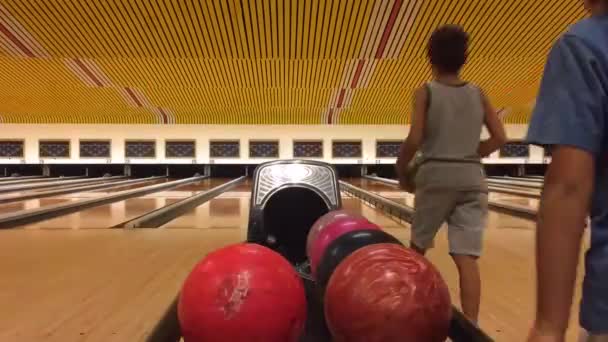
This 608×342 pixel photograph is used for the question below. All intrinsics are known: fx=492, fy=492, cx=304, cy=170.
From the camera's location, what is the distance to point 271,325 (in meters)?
1.08

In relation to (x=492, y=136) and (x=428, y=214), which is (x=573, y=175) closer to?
(x=428, y=214)

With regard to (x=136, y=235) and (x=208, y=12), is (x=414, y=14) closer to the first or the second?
(x=208, y=12)

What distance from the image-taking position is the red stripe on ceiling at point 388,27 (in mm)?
4254

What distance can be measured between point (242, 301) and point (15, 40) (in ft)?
16.6

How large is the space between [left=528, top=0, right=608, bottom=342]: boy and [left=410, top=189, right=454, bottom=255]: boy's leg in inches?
31.4

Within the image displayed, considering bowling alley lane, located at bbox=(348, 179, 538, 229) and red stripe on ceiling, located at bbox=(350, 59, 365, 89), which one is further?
red stripe on ceiling, located at bbox=(350, 59, 365, 89)

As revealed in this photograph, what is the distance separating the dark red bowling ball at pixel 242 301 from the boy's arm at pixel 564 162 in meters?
0.60

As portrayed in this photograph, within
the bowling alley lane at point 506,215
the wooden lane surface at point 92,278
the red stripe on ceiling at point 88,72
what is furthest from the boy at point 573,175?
the red stripe on ceiling at point 88,72

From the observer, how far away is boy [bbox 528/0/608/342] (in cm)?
61

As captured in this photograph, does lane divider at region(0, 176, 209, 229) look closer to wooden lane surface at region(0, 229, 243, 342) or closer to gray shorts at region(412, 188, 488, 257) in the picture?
wooden lane surface at region(0, 229, 243, 342)

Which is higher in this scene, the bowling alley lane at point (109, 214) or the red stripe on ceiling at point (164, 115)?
the red stripe on ceiling at point (164, 115)

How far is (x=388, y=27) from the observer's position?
4.74m

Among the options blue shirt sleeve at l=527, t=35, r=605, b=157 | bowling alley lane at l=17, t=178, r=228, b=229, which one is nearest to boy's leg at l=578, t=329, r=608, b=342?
blue shirt sleeve at l=527, t=35, r=605, b=157

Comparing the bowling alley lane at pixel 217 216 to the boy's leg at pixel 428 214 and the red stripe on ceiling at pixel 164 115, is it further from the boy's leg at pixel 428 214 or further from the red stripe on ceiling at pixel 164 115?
the red stripe on ceiling at pixel 164 115
